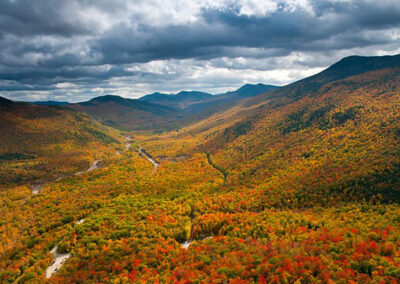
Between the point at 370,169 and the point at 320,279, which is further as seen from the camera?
the point at 370,169

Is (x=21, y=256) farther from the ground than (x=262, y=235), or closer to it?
closer to it

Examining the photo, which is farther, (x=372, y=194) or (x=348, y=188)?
(x=348, y=188)

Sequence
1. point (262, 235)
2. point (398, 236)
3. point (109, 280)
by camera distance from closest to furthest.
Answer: point (398, 236) < point (109, 280) < point (262, 235)

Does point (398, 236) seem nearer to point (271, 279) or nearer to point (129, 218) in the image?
point (271, 279)

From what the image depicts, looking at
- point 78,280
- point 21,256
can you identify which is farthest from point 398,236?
point 21,256

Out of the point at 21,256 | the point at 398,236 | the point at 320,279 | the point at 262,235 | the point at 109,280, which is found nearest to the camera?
the point at 320,279

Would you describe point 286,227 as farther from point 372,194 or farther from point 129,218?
point 129,218

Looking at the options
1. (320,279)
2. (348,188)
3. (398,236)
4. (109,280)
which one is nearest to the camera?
(320,279)

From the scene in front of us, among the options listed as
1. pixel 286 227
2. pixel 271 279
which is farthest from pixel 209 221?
pixel 271 279

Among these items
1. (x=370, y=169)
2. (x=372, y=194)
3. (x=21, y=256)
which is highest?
(x=370, y=169)
